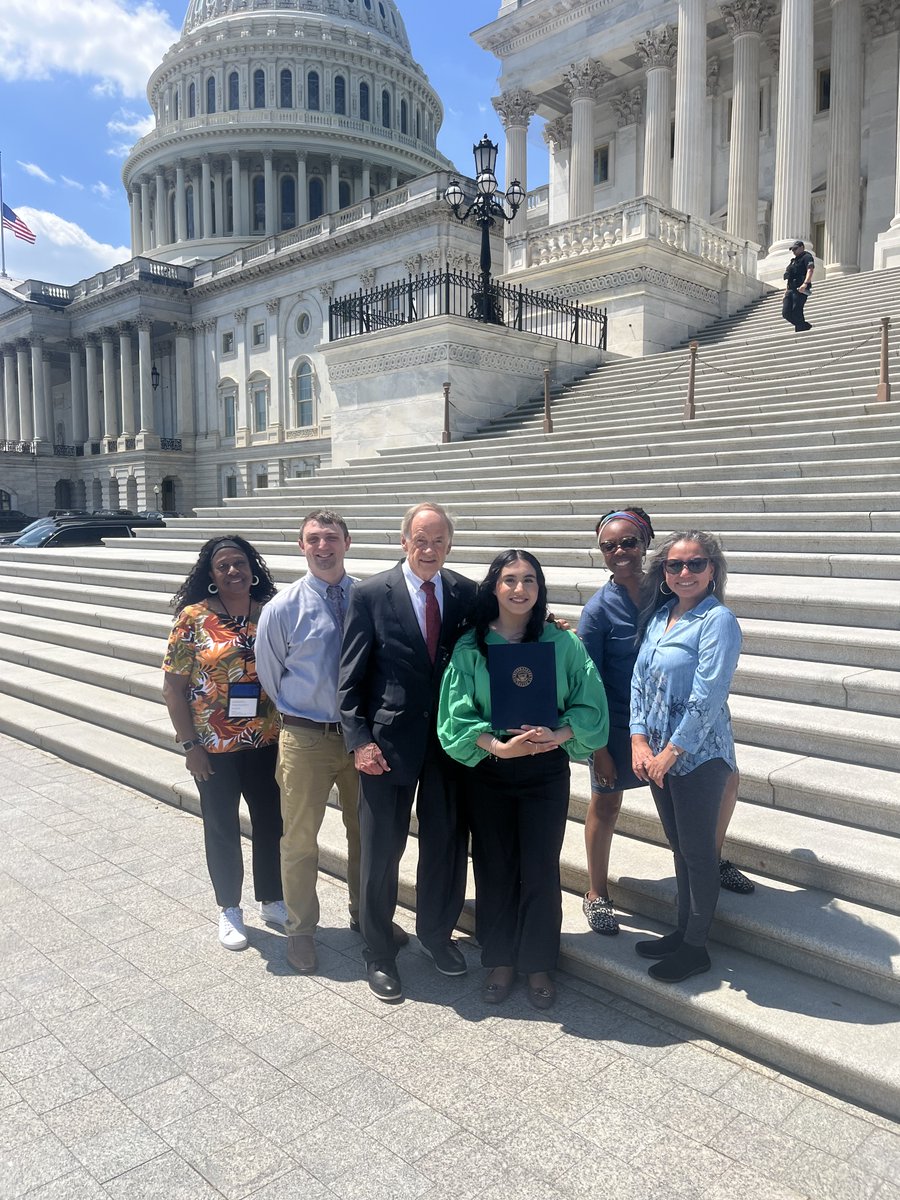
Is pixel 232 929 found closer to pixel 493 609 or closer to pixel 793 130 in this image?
pixel 493 609

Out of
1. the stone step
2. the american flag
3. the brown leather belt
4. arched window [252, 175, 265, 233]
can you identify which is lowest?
the stone step

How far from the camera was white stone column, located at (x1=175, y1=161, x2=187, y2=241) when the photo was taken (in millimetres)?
73062

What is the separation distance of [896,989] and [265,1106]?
2463 millimetres

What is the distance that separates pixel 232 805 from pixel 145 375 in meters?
62.6

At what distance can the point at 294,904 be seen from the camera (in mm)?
4312

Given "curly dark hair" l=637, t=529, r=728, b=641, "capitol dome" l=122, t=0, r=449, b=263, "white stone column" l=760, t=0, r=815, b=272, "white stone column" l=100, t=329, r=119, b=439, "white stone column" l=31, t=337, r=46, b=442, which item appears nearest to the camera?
"curly dark hair" l=637, t=529, r=728, b=641

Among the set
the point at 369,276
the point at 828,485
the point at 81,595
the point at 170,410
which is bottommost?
the point at 81,595

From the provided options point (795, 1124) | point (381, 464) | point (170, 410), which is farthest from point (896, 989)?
point (170, 410)

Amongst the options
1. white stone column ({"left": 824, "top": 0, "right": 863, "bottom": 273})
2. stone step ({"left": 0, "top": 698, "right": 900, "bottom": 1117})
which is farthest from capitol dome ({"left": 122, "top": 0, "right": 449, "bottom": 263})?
stone step ({"left": 0, "top": 698, "right": 900, "bottom": 1117})

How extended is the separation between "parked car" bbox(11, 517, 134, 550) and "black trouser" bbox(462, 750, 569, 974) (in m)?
15.8

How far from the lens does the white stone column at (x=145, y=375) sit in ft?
202

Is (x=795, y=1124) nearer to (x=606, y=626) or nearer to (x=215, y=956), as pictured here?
(x=606, y=626)

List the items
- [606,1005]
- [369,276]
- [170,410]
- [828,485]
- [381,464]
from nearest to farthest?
[606,1005] < [828,485] < [381,464] < [369,276] < [170,410]

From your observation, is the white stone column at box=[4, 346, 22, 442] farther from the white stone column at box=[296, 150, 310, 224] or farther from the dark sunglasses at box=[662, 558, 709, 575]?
the dark sunglasses at box=[662, 558, 709, 575]
